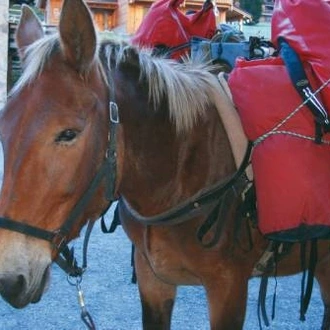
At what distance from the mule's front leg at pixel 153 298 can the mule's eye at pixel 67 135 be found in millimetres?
959

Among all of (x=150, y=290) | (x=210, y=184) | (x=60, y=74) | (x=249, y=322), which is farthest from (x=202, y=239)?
(x=249, y=322)

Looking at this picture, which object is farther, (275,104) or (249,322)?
(249,322)

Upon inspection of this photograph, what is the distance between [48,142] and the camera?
5.20ft

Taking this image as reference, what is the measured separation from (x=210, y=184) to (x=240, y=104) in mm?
324

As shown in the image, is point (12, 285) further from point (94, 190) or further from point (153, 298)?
point (153, 298)

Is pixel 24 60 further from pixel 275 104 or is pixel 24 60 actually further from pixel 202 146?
pixel 275 104

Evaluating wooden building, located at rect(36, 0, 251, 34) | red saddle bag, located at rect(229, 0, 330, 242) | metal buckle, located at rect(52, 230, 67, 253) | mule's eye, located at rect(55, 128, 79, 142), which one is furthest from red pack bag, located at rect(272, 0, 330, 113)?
wooden building, located at rect(36, 0, 251, 34)

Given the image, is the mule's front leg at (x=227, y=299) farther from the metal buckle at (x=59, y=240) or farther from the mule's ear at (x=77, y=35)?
the mule's ear at (x=77, y=35)

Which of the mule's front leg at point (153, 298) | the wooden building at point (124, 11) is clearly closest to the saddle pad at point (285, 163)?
the mule's front leg at point (153, 298)

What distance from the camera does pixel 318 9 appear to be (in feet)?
6.95

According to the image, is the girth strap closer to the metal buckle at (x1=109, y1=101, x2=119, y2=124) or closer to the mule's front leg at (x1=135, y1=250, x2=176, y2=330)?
the metal buckle at (x1=109, y1=101, x2=119, y2=124)

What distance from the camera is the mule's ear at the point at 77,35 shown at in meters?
1.61

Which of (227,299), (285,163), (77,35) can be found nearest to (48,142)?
(77,35)

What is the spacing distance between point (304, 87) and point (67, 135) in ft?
3.05
